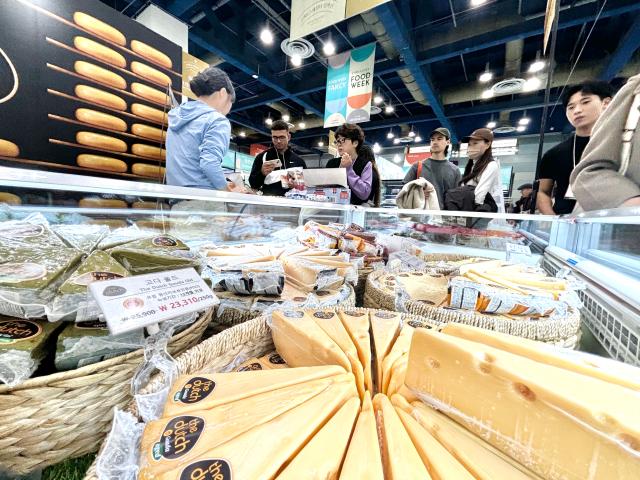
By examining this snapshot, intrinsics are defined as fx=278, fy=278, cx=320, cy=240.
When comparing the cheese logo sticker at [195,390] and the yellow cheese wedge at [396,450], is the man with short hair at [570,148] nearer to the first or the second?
the yellow cheese wedge at [396,450]

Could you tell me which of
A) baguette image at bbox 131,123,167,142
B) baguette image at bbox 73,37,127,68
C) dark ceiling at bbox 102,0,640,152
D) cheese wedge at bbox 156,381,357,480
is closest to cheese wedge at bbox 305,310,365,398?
cheese wedge at bbox 156,381,357,480

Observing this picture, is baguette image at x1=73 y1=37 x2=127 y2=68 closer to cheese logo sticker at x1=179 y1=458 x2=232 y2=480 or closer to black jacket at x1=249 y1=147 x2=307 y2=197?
black jacket at x1=249 y1=147 x2=307 y2=197

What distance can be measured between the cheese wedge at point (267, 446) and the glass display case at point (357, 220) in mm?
831

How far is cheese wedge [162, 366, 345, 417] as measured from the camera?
1.57ft

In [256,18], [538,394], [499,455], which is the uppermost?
[256,18]

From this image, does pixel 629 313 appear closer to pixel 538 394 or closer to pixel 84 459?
pixel 538 394

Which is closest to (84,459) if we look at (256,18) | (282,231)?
(282,231)

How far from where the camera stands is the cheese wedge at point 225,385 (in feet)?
1.57

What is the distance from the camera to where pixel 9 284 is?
1.68ft

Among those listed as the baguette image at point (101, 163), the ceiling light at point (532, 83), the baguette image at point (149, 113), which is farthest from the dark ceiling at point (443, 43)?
the baguette image at point (101, 163)

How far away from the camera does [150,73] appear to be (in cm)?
282

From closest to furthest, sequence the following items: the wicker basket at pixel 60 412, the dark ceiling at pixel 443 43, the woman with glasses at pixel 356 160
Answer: the wicker basket at pixel 60 412
the woman with glasses at pixel 356 160
the dark ceiling at pixel 443 43

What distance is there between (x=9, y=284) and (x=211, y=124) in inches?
65.4

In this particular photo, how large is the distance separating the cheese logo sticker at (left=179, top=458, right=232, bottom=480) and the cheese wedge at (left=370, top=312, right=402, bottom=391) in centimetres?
35
